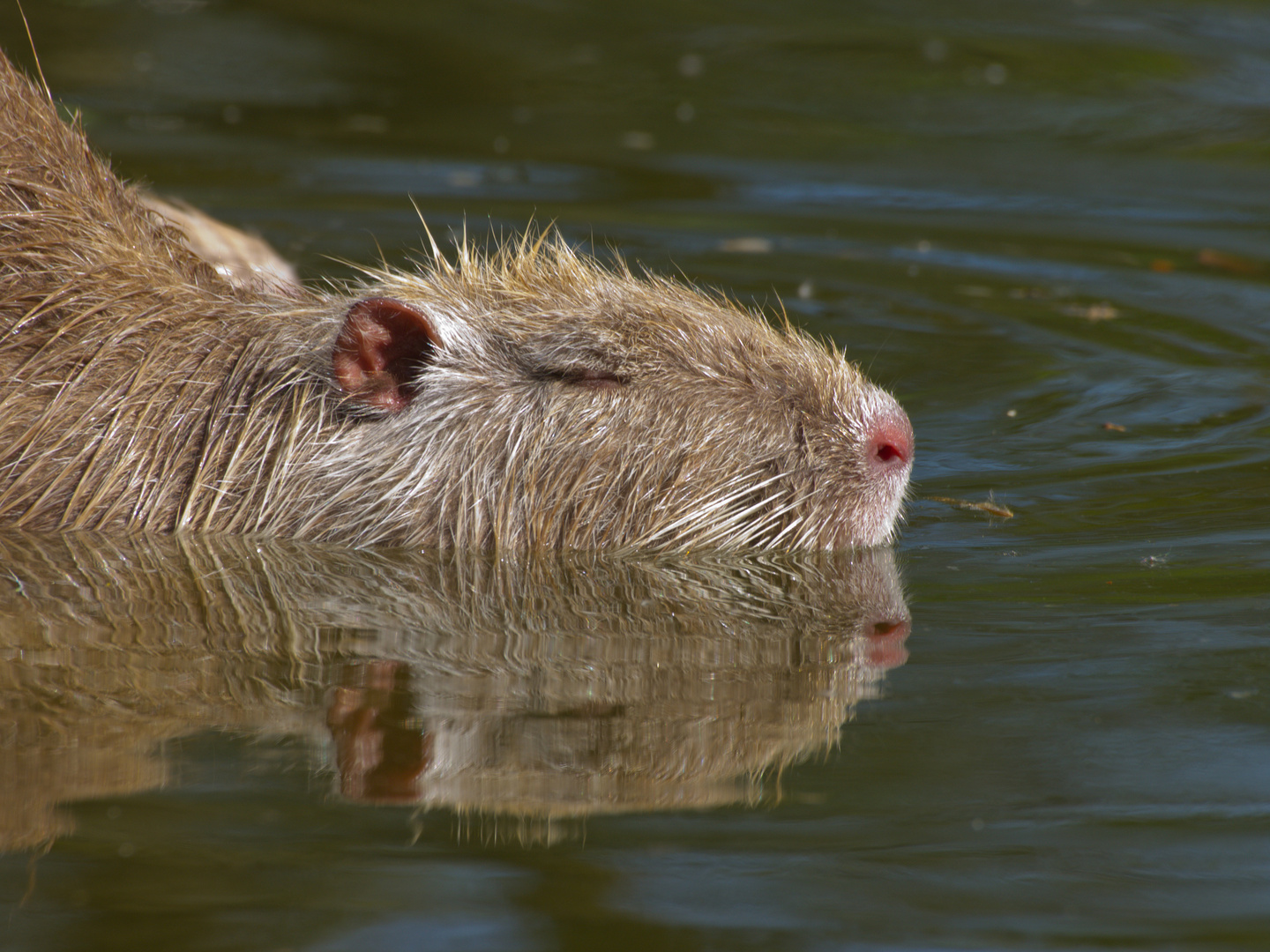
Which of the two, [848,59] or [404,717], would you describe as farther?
[848,59]

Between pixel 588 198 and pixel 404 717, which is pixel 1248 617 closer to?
pixel 404 717

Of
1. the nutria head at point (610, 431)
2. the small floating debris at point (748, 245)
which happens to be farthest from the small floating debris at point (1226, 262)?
the nutria head at point (610, 431)

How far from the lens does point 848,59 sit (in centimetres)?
1051

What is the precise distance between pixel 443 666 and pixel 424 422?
127cm

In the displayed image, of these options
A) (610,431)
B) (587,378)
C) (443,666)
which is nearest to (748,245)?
(587,378)

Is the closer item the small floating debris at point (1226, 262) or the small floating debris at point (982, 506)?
the small floating debris at point (982, 506)

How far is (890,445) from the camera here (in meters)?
4.48

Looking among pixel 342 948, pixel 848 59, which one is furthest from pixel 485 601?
pixel 848 59

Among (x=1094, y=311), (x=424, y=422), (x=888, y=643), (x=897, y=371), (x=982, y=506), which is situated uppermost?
(x=1094, y=311)

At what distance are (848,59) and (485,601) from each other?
737cm

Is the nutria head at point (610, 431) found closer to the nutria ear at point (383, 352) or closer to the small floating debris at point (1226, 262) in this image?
the nutria ear at point (383, 352)

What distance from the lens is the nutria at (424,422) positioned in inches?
176

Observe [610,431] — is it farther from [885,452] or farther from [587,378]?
[885,452]

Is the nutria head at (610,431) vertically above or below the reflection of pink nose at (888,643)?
above
